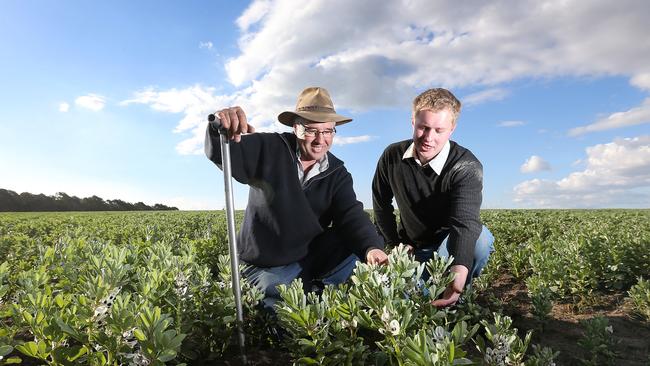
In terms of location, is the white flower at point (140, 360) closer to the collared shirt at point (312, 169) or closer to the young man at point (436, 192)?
the young man at point (436, 192)

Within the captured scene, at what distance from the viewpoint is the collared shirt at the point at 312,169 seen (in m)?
4.59

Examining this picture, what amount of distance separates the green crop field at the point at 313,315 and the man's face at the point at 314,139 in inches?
50.5

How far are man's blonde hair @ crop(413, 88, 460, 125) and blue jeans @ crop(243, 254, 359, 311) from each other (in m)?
1.63

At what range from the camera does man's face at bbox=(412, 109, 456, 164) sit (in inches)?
172

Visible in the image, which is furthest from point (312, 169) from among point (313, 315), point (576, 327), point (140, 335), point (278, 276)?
point (576, 327)

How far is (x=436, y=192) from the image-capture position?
508 centimetres

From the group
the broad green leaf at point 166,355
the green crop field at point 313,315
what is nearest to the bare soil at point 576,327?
the green crop field at point 313,315

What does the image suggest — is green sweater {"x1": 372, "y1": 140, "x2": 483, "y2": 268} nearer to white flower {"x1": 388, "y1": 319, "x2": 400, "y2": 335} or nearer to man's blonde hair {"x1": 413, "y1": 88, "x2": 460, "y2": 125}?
man's blonde hair {"x1": 413, "y1": 88, "x2": 460, "y2": 125}

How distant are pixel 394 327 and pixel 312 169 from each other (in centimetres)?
253

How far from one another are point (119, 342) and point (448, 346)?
1.74m

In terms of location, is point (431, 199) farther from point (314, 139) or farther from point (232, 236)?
point (232, 236)

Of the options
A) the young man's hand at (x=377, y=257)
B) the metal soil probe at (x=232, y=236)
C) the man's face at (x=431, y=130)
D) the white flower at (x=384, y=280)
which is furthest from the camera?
the man's face at (x=431, y=130)

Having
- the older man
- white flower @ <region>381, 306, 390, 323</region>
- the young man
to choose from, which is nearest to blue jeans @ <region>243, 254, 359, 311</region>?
the older man

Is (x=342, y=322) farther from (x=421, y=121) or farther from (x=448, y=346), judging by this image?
(x=421, y=121)
